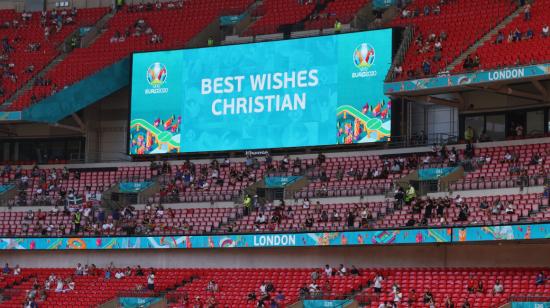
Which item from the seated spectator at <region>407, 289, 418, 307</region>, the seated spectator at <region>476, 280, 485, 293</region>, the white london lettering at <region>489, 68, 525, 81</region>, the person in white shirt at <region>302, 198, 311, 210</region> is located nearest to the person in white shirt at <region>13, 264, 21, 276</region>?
the person in white shirt at <region>302, 198, 311, 210</region>

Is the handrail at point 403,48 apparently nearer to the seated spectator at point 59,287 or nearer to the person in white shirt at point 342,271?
the person in white shirt at point 342,271

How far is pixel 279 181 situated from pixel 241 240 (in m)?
3.95

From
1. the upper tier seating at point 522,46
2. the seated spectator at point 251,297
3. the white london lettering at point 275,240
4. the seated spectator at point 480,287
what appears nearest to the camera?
the seated spectator at point 480,287

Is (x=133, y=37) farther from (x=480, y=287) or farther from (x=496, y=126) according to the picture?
(x=480, y=287)

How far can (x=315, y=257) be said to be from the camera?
42.6 m

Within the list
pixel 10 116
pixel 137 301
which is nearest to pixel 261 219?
pixel 137 301

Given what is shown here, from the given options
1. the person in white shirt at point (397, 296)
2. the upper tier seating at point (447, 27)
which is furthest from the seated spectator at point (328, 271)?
the upper tier seating at point (447, 27)

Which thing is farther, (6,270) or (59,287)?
(6,270)

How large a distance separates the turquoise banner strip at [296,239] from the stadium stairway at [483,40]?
6691 mm

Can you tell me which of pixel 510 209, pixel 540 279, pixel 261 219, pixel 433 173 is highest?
pixel 433 173

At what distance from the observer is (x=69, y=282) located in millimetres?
45125

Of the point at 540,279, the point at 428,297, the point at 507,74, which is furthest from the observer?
the point at 507,74

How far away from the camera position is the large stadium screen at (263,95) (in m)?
45.2

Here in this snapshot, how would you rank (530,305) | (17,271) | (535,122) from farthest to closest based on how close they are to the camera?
(17,271)
(535,122)
(530,305)
